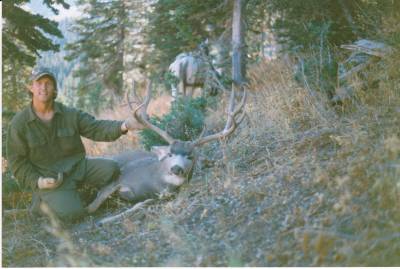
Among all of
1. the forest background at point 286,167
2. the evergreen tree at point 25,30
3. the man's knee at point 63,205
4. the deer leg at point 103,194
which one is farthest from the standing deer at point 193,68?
the man's knee at point 63,205

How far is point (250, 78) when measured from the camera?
38.2ft

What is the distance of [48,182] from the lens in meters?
6.47

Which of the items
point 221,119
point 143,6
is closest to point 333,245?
point 221,119

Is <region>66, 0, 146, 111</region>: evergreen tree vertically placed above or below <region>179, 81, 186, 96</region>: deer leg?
above

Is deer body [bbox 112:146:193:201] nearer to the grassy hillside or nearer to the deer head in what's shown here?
the deer head

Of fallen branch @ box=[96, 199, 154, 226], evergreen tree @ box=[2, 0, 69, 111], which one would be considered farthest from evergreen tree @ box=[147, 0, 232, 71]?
fallen branch @ box=[96, 199, 154, 226]

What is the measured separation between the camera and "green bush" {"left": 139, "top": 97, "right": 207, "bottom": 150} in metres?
8.62

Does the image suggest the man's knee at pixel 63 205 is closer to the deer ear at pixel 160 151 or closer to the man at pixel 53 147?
the man at pixel 53 147

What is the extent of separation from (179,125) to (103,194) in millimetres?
2322

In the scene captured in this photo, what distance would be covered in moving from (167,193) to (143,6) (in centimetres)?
709

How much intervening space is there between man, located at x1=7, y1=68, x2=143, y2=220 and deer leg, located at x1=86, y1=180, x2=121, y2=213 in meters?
0.17

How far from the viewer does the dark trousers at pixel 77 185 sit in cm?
655

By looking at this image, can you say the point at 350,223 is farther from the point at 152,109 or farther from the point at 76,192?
the point at 152,109

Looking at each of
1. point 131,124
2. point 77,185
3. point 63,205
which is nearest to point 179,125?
point 131,124
